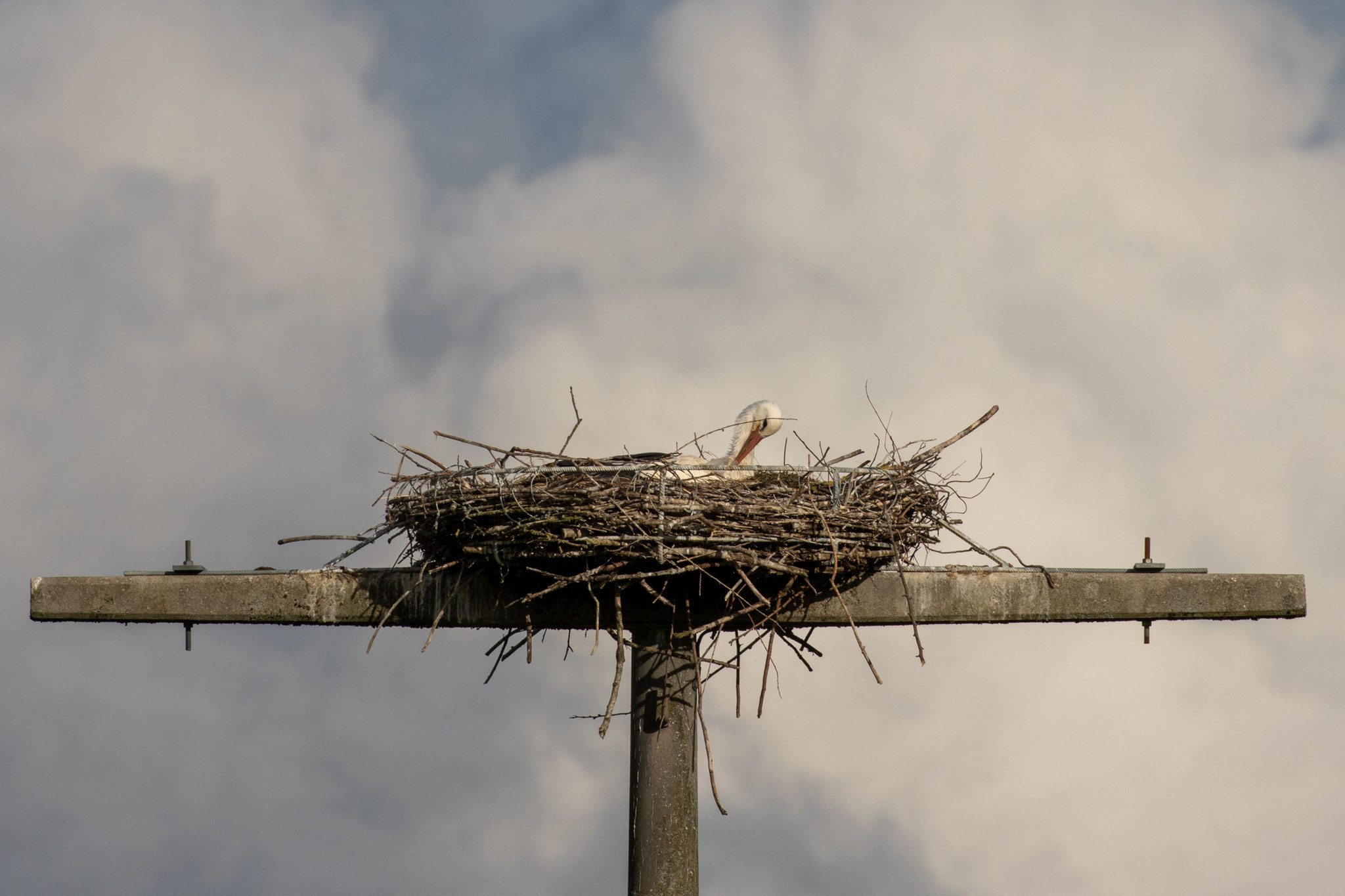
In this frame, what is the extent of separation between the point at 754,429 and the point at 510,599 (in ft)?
5.92

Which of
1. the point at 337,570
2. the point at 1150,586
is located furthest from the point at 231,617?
the point at 1150,586

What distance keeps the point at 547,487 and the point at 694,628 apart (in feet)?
2.29

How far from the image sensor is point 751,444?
7.31 m

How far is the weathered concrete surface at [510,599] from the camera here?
584cm

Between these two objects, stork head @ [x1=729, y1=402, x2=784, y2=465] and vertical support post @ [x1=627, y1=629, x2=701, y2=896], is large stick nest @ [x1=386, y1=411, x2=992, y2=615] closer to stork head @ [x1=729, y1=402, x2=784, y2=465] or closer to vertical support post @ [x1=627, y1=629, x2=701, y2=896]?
vertical support post @ [x1=627, y1=629, x2=701, y2=896]

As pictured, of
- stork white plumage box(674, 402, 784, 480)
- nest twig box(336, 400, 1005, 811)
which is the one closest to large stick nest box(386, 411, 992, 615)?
nest twig box(336, 400, 1005, 811)

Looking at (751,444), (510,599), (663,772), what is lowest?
(663,772)

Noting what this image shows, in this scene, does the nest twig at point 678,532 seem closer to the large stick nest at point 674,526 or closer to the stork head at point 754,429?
the large stick nest at point 674,526

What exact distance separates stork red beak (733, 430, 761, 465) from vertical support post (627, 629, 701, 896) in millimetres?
1542

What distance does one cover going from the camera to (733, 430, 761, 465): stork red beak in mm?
7254

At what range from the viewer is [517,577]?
229 inches

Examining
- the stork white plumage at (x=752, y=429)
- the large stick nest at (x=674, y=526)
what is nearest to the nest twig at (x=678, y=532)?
the large stick nest at (x=674, y=526)

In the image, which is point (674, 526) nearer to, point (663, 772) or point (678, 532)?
point (678, 532)

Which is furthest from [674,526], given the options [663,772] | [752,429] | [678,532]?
[752,429]
